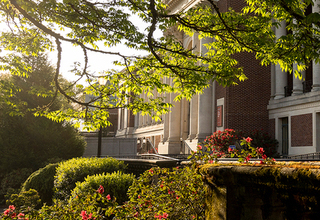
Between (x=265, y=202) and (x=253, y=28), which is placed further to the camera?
(x=253, y=28)

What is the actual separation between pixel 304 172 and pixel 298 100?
779 inches

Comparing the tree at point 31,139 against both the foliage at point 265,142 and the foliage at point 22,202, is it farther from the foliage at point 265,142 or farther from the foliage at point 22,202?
the foliage at point 265,142

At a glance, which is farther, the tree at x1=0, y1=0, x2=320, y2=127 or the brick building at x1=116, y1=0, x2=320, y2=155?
Result: the brick building at x1=116, y1=0, x2=320, y2=155

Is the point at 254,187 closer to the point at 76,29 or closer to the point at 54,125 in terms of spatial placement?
the point at 76,29

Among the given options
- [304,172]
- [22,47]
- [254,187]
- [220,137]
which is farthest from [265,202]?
[220,137]

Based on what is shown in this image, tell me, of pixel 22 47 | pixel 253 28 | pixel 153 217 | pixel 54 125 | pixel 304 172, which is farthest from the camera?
Answer: pixel 54 125

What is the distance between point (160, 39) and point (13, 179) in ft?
58.9

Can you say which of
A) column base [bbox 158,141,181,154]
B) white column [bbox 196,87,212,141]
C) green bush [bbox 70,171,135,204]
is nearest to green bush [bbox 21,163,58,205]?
green bush [bbox 70,171,135,204]

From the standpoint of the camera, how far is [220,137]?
19.3 meters

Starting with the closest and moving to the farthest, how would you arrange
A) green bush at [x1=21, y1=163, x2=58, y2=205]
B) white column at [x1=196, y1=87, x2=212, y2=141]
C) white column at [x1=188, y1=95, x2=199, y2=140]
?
green bush at [x1=21, y1=163, x2=58, y2=205] < white column at [x1=196, y1=87, x2=212, y2=141] < white column at [x1=188, y1=95, x2=199, y2=140]

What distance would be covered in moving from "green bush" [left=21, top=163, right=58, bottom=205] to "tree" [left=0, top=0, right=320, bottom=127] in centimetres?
554

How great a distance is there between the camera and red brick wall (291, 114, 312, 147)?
19.0 m

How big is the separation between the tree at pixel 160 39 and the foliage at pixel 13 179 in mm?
14234

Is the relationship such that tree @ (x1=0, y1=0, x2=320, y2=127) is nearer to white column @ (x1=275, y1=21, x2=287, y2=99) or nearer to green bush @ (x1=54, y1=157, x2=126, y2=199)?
green bush @ (x1=54, y1=157, x2=126, y2=199)
